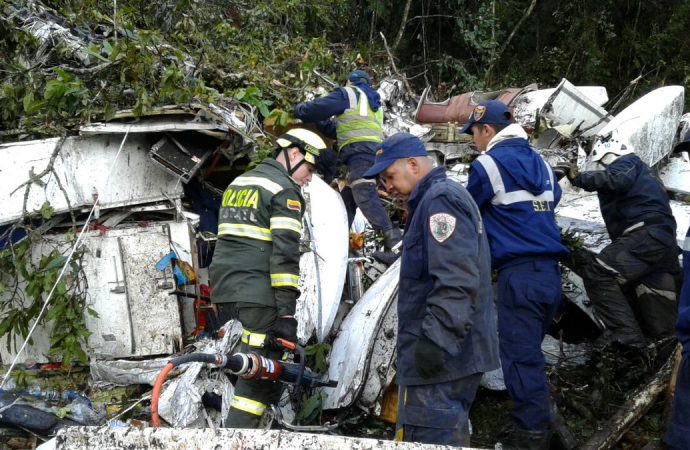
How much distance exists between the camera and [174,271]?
469 cm

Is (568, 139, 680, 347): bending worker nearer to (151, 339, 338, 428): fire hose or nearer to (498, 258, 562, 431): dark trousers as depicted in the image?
(498, 258, 562, 431): dark trousers

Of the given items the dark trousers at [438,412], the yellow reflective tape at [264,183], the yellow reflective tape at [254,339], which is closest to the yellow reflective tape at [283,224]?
the yellow reflective tape at [264,183]

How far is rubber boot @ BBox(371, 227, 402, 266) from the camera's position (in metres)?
5.06

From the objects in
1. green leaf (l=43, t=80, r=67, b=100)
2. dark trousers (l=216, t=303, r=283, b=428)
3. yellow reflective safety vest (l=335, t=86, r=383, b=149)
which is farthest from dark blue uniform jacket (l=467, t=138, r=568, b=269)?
green leaf (l=43, t=80, r=67, b=100)

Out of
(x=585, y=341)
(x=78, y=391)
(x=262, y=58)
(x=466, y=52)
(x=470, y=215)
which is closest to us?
(x=470, y=215)

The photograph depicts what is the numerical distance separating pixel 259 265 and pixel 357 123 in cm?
223

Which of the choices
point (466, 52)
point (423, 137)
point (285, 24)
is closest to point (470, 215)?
point (423, 137)

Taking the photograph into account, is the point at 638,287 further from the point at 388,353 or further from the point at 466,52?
the point at 466,52

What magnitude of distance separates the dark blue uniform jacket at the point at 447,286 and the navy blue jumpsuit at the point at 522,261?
0.84 meters

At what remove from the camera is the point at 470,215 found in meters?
2.77

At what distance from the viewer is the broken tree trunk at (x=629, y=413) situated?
3586 millimetres

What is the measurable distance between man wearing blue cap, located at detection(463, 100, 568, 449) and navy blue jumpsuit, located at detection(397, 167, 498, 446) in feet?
2.78

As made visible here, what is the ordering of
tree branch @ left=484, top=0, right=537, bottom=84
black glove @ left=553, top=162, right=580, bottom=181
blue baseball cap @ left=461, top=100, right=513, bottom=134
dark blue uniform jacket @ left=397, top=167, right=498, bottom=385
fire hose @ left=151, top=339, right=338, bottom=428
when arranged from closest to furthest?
dark blue uniform jacket @ left=397, top=167, right=498, bottom=385 → fire hose @ left=151, top=339, right=338, bottom=428 → blue baseball cap @ left=461, top=100, right=513, bottom=134 → black glove @ left=553, top=162, right=580, bottom=181 → tree branch @ left=484, top=0, right=537, bottom=84

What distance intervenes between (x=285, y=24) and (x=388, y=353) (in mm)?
5319
